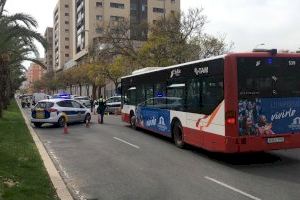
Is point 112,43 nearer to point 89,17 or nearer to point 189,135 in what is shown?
point 189,135

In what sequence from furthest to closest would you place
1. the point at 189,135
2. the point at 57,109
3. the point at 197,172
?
the point at 57,109, the point at 189,135, the point at 197,172

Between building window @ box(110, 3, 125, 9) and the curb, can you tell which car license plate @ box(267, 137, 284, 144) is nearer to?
the curb

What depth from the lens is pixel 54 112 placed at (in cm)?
2603

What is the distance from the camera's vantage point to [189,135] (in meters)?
14.8

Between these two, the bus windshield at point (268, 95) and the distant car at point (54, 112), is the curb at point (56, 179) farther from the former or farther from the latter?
the distant car at point (54, 112)

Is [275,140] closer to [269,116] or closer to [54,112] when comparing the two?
[269,116]

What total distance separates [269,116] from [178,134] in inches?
169

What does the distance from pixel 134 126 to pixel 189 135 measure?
27.8 feet

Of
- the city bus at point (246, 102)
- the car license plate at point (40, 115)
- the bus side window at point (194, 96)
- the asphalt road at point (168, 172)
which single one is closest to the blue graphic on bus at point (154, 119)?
the asphalt road at point (168, 172)

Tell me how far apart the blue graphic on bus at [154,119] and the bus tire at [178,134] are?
48 centimetres

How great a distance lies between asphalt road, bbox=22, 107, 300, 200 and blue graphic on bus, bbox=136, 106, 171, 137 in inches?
23.2

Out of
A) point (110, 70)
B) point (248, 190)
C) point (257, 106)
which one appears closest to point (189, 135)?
point (257, 106)

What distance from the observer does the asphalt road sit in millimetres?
9156

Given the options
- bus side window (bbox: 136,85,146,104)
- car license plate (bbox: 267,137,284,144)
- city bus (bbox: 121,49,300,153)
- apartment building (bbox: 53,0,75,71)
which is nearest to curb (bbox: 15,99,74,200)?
city bus (bbox: 121,49,300,153)
